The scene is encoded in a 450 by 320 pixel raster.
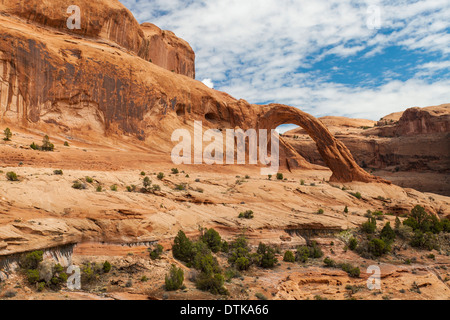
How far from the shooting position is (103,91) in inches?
1085

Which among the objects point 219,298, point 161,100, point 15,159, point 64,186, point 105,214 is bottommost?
point 219,298

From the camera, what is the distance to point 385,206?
26.5 metres

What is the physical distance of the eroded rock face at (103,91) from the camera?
2341cm

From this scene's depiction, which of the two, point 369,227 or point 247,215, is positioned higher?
point 247,215

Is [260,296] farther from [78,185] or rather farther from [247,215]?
[78,185]

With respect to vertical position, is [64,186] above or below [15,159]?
below

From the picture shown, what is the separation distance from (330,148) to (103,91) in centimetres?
2123

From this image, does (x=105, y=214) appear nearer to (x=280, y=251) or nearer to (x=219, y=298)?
(x=219, y=298)

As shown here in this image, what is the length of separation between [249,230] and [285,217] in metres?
3.09

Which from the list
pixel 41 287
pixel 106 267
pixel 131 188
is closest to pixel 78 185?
pixel 131 188

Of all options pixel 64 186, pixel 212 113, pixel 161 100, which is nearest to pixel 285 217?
pixel 64 186

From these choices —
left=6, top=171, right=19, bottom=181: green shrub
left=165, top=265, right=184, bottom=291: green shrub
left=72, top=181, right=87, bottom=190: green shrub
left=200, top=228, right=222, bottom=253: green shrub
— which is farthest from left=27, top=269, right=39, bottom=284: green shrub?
left=200, top=228, right=222, bottom=253: green shrub

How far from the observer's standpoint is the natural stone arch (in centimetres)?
3086
